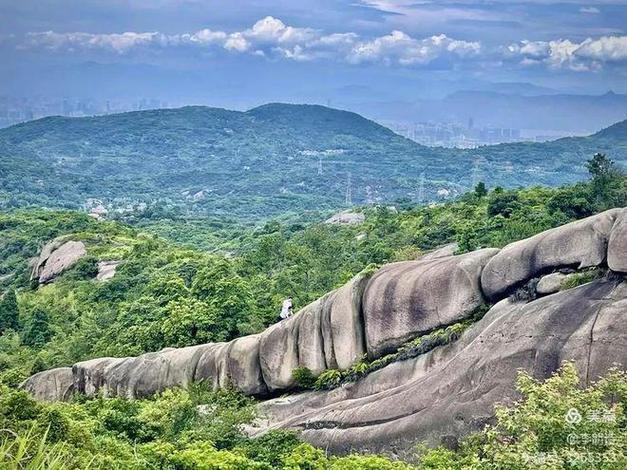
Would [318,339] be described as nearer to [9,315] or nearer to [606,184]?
[606,184]

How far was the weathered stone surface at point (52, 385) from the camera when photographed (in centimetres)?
3247

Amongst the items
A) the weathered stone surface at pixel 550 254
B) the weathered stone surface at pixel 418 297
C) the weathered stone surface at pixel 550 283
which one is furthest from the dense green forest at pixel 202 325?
the weathered stone surface at pixel 550 254

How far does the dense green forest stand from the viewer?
12.4 metres

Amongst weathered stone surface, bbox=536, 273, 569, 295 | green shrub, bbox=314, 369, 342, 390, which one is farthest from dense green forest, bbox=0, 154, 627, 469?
weathered stone surface, bbox=536, 273, 569, 295

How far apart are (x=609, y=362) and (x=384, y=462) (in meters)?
5.12

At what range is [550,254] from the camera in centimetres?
1948

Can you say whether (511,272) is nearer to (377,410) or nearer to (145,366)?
(377,410)

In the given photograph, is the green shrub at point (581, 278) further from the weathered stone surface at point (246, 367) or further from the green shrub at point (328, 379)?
the weathered stone surface at point (246, 367)

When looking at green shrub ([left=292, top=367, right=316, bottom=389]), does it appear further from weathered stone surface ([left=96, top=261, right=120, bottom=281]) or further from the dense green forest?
weathered stone surface ([left=96, top=261, right=120, bottom=281])

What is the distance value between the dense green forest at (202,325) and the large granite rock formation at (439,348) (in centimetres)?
131

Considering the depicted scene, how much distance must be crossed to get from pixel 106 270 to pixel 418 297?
51529 mm

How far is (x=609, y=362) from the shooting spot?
16.0 metres

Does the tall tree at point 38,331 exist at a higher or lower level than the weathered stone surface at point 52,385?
lower

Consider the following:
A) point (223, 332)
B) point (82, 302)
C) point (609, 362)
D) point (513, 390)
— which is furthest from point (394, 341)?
point (82, 302)
